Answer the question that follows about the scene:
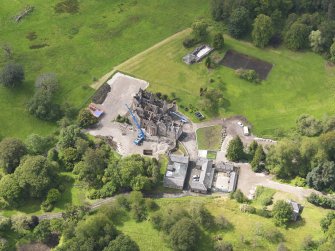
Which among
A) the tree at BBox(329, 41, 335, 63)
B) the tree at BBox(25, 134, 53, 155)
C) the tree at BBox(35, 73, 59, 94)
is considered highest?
the tree at BBox(329, 41, 335, 63)

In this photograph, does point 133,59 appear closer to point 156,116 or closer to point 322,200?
point 156,116

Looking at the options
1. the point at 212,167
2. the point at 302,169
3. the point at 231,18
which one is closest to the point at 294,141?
the point at 302,169

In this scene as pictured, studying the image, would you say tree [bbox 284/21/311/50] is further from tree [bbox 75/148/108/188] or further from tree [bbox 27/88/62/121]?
tree [bbox 27/88/62/121]

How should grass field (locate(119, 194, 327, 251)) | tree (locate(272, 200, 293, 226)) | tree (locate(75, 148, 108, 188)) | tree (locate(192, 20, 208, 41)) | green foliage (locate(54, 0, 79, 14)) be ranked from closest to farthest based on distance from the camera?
grass field (locate(119, 194, 327, 251)), tree (locate(272, 200, 293, 226)), tree (locate(75, 148, 108, 188)), tree (locate(192, 20, 208, 41)), green foliage (locate(54, 0, 79, 14))

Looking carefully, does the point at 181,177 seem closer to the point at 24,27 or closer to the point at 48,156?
the point at 48,156

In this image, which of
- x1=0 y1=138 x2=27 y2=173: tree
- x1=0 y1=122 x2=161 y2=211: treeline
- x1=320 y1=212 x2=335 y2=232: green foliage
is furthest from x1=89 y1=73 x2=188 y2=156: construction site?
x1=320 y1=212 x2=335 y2=232: green foliage

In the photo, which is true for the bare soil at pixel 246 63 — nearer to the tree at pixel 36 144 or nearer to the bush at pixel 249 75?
the bush at pixel 249 75
